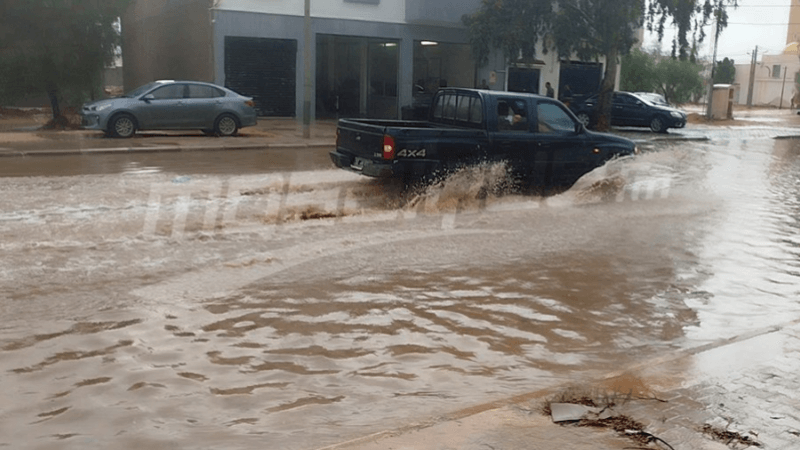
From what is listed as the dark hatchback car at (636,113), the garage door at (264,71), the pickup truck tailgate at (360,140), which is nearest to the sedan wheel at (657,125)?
the dark hatchback car at (636,113)

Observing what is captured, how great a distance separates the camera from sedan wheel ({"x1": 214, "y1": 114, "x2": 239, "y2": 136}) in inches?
841

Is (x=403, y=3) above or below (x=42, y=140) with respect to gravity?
above

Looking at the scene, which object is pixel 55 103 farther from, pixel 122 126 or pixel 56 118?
pixel 122 126

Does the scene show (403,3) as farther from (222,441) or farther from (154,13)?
(222,441)

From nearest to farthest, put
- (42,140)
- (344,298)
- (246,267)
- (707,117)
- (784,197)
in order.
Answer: (344,298) → (246,267) → (784,197) → (42,140) → (707,117)

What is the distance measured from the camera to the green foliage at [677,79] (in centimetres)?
5312

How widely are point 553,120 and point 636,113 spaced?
20.2 m

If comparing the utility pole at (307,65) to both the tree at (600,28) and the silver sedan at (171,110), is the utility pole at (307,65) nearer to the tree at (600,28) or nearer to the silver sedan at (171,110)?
the silver sedan at (171,110)

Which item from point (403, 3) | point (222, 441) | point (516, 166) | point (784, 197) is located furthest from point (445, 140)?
point (403, 3)

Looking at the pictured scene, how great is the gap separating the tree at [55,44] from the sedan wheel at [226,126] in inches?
173

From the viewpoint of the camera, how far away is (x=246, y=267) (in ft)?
25.7

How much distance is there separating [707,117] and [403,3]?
19.2 meters

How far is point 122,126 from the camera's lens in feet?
65.1

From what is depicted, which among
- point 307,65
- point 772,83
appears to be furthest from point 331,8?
point 772,83
